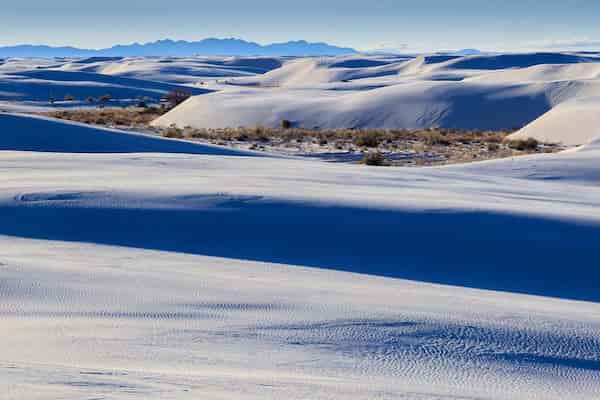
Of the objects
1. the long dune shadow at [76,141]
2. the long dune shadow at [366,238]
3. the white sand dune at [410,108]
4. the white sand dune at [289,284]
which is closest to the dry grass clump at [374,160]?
the long dune shadow at [76,141]

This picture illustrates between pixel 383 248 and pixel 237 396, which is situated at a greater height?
pixel 237 396

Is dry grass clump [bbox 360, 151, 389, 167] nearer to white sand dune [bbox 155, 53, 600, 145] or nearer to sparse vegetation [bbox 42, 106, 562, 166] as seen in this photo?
sparse vegetation [bbox 42, 106, 562, 166]

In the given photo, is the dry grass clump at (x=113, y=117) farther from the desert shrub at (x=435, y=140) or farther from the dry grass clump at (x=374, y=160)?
the dry grass clump at (x=374, y=160)

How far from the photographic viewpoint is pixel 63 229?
9383mm

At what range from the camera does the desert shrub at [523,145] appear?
2678 centimetres

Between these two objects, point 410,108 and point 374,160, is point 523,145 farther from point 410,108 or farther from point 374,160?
point 410,108

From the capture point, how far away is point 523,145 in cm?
2703

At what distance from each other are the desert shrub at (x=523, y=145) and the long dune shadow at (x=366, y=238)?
57.4ft

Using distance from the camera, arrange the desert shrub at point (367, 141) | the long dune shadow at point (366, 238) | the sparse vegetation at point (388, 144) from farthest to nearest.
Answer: the desert shrub at point (367, 141) < the sparse vegetation at point (388, 144) < the long dune shadow at point (366, 238)

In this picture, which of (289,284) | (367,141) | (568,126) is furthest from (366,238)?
(568,126)

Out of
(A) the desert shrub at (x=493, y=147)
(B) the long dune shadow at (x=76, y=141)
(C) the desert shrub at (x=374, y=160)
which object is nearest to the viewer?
(B) the long dune shadow at (x=76, y=141)

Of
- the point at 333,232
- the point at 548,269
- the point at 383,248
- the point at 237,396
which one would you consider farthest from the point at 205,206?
the point at 237,396

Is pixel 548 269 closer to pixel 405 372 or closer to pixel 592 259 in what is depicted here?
pixel 592 259

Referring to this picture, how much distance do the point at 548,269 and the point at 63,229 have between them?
208 inches
